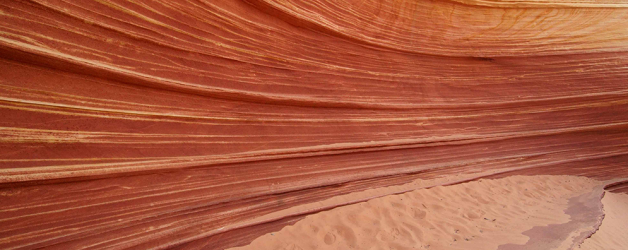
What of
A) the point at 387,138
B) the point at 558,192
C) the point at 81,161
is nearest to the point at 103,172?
the point at 81,161

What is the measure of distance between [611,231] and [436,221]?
1.18 metres

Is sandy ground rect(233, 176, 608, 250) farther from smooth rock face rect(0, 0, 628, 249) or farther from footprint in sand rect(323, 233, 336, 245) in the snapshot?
smooth rock face rect(0, 0, 628, 249)

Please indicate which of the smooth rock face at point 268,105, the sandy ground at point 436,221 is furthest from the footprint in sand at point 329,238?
the smooth rock face at point 268,105

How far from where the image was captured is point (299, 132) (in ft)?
8.23

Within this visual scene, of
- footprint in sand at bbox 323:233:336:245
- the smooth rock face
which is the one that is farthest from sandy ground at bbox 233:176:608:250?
the smooth rock face

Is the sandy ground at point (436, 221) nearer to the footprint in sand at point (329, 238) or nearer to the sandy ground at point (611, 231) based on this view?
the footprint in sand at point (329, 238)

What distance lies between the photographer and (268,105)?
2.39 meters

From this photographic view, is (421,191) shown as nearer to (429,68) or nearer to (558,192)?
(429,68)

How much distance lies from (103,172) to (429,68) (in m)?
2.70

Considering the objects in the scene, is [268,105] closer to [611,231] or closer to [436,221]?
[436,221]

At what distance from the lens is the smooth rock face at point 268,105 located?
1.58 metres

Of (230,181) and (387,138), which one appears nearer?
(230,181)

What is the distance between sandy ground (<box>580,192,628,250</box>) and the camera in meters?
2.13

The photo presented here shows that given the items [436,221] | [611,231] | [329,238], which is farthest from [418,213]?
[611,231]
